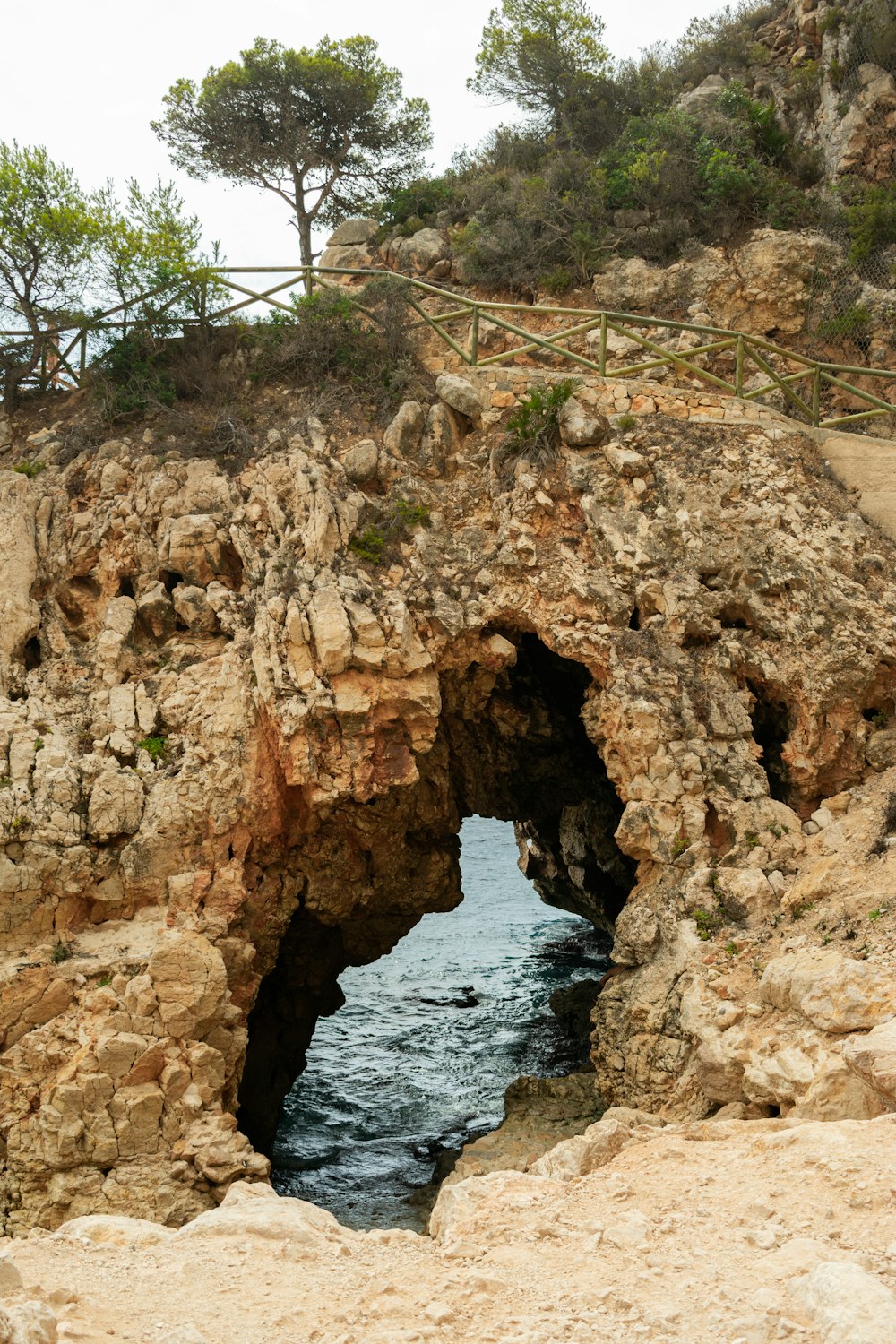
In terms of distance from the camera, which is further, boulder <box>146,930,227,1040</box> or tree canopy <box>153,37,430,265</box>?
tree canopy <box>153,37,430,265</box>

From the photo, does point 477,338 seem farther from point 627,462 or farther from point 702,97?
point 702,97

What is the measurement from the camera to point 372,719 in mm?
11773

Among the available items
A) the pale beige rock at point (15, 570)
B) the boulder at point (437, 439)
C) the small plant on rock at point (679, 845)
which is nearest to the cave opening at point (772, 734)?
the small plant on rock at point (679, 845)

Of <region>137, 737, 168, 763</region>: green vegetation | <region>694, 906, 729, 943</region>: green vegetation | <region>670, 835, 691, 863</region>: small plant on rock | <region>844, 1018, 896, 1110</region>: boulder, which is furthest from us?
<region>137, 737, 168, 763</region>: green vegetation

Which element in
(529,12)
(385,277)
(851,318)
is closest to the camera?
(385,277)

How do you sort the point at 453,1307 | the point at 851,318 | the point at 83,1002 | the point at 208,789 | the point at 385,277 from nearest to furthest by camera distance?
the point at 453,1307 < the point at 83,1002 < the point at 208,789 < the point at 385,277 < the point at 851,318

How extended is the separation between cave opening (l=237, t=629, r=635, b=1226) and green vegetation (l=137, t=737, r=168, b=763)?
2.30 metres

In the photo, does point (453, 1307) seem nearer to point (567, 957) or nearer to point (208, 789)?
point (208, 789)

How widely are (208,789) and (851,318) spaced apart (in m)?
12.3

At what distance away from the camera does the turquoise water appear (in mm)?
14086

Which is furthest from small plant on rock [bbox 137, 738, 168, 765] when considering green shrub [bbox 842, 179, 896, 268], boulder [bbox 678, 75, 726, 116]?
boulder [bbox 678, 75, 726, 116]

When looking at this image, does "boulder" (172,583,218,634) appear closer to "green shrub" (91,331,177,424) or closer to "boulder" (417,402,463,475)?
"green shrub" (91,331,177,424)

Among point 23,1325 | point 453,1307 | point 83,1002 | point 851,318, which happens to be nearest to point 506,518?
point 83,1002

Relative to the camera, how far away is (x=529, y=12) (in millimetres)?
21719
